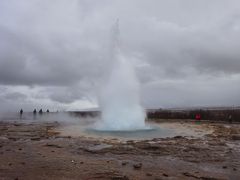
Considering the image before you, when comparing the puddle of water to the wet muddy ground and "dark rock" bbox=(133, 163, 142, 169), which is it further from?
"dark rock" bbox=(133, 163, 142, 169)

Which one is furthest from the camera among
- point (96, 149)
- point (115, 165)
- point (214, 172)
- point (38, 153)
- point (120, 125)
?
point (120, 125)

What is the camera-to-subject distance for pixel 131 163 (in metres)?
11.4

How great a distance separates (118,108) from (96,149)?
17063 mm

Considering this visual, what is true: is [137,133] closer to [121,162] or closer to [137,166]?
[121,162]

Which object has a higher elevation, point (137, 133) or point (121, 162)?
point (137, 133)

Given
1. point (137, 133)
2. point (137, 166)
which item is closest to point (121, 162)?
point (137, 166)

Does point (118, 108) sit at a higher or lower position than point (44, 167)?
higher

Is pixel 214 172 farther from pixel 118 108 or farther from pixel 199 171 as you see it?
pixel 118 108

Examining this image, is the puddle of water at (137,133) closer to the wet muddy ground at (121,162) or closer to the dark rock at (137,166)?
the wet muddy ground at (121,162)

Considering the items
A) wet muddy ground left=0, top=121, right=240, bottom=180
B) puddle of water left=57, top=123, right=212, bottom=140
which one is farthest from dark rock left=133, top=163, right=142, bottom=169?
puddle of water left=57, top=123, right=212, bottom=140

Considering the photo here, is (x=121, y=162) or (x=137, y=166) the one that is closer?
(x=137, y=166)

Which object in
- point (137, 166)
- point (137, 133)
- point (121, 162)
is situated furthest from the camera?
point (137, 133)

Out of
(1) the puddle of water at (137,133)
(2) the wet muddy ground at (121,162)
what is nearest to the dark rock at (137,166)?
(2) the wet muddy ground at (121,162)

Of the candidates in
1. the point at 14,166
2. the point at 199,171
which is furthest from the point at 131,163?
the point at 14,166
